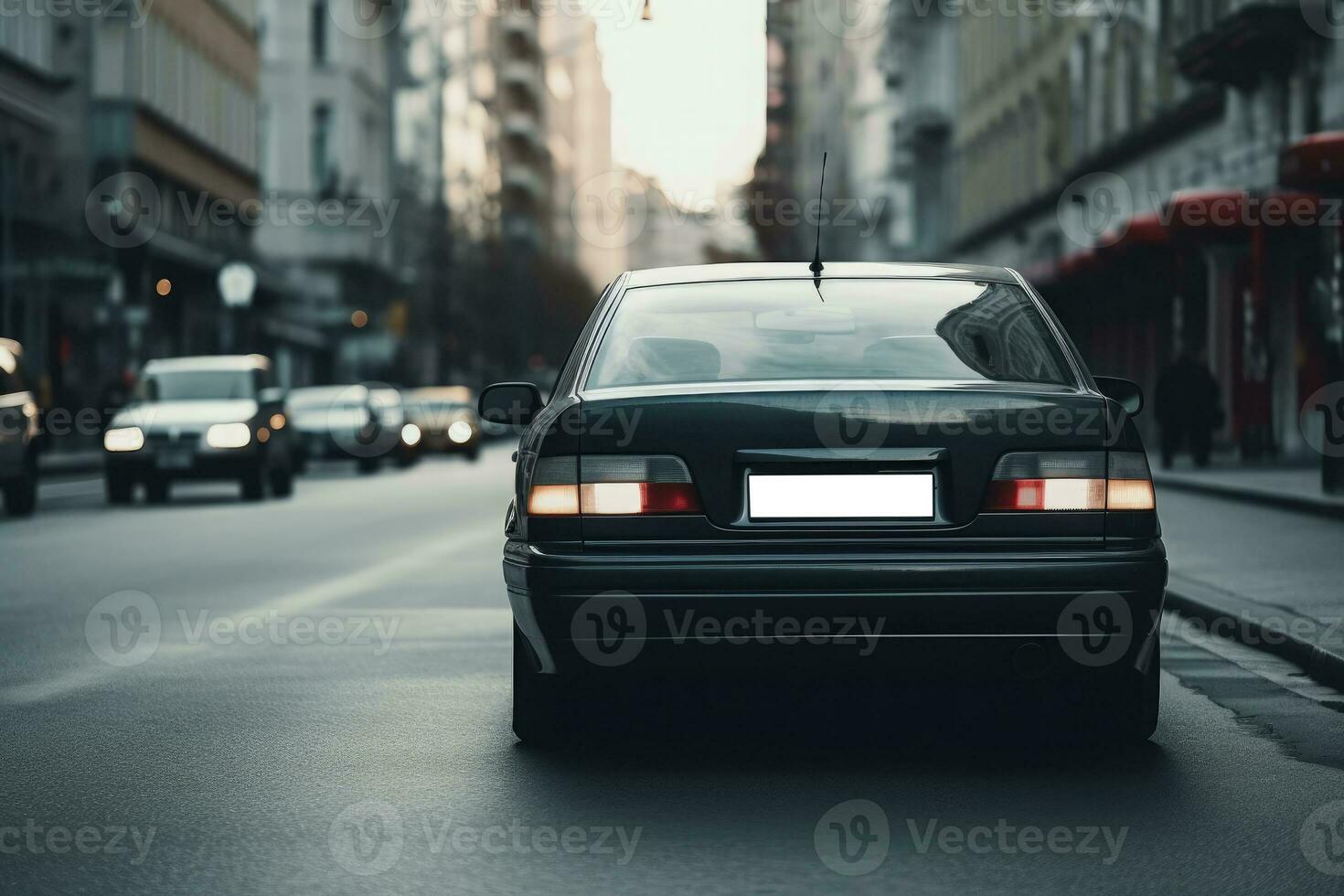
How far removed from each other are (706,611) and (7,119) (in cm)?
4034

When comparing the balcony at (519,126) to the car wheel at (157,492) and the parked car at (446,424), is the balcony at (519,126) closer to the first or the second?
the parked car at (446,424)

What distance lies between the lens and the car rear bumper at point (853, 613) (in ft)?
20.2

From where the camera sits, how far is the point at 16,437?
21641 millimetres

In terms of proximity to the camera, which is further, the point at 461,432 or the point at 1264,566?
the point at 461,432

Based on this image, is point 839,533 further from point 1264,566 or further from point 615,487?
point 1264,566

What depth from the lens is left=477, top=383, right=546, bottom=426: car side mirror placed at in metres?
8.16

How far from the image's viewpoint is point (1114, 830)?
18.8ft

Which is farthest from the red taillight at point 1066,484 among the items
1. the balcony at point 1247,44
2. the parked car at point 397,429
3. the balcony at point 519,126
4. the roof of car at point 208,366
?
the balcony at point 519,126

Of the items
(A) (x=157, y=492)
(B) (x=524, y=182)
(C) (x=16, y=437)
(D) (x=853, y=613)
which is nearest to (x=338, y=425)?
(A) (x=157, y=492)

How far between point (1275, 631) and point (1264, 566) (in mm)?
3750

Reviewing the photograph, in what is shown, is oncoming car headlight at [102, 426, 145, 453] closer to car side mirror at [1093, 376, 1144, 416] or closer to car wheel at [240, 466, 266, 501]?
car wheel at [240, 466, 266, 501]

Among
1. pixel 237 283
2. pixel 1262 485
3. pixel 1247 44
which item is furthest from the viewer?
pixel 237 283

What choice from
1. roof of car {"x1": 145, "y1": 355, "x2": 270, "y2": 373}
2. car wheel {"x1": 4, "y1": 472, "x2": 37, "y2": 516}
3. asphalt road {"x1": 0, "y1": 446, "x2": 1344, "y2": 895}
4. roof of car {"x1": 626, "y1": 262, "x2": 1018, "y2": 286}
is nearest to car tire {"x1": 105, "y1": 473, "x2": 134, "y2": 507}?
roof of car {"x1": 145, "y1": 355, "x2": 270, "y2": 373}

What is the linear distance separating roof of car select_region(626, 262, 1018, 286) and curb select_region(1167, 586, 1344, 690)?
2.26 m
